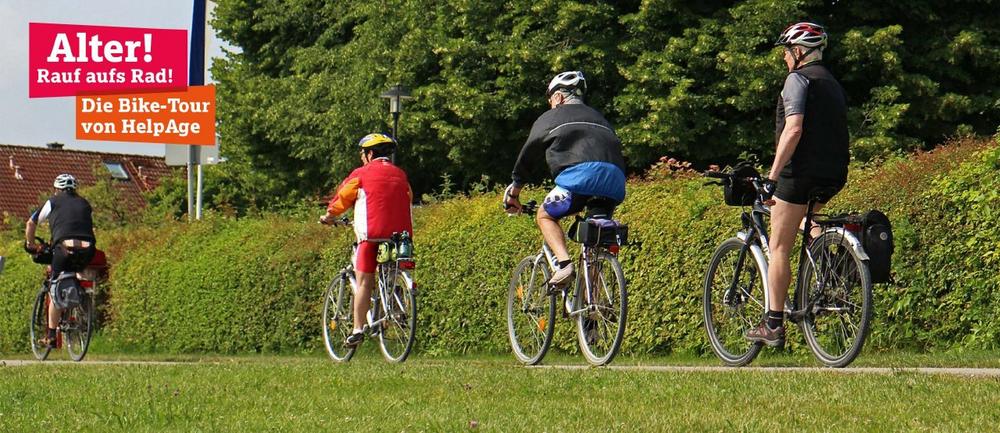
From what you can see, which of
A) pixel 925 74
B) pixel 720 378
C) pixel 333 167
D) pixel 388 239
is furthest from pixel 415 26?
pixel 720 378

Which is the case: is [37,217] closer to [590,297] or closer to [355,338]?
[355,338]

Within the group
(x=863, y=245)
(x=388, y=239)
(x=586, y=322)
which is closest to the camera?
(x=863, y=245)

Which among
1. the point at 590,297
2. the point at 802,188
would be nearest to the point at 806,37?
the point at 802,188

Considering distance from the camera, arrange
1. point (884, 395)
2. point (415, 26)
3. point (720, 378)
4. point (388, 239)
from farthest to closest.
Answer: point (415, 26) < point (388, 239) < point (720, 378) < point (884, 395)

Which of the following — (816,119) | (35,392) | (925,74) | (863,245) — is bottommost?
(35,392)

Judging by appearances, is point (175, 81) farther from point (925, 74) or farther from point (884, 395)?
point (884, 395)

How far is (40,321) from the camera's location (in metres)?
15.9

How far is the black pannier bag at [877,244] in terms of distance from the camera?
24.9 feet

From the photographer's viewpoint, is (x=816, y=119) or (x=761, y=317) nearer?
(x=816, y=119)

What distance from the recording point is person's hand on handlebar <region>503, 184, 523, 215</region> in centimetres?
963

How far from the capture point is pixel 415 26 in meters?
29.7

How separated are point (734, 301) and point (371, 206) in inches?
135

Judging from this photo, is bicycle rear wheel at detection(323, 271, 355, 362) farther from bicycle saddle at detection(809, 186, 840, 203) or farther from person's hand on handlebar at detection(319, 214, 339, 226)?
bicycle saddle at detection(809, 186, 840, 203)

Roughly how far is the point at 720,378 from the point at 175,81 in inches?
985
